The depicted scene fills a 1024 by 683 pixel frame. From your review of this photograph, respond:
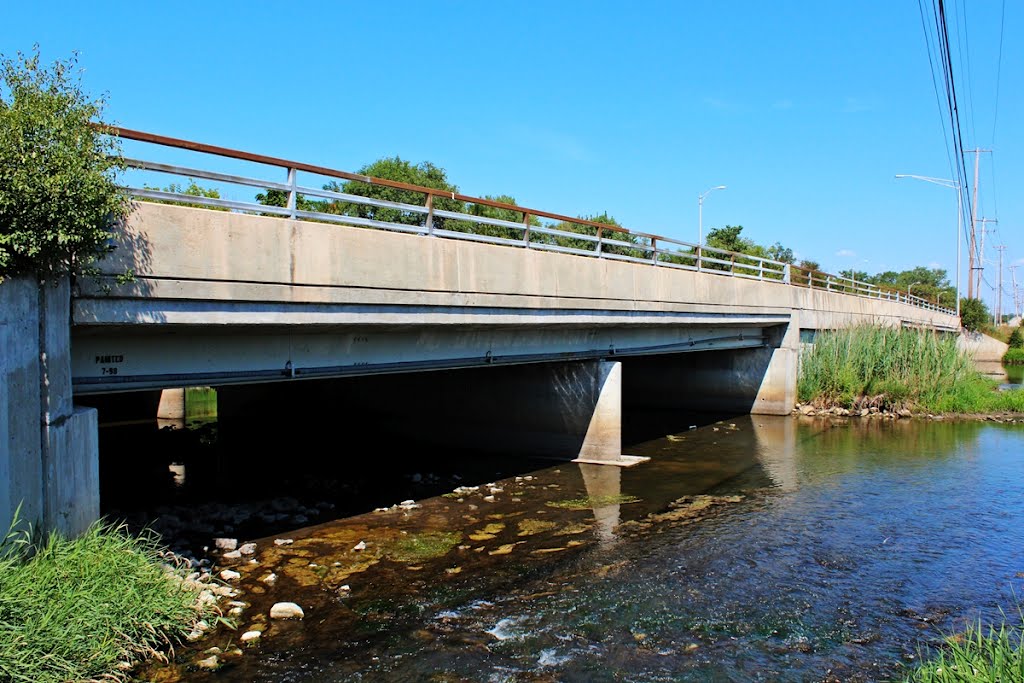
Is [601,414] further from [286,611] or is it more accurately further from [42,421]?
[42,421]

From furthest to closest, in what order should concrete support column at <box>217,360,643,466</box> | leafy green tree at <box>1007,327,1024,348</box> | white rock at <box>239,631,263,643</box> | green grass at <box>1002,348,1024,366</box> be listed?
leafy green tree at <box>1007,327,1024,348</box> < green grass at <box>1002,348,1024,366</box> < concrete support column at <box>217,360,643,466</box> < white rock at <box>239,631,263,643</box>

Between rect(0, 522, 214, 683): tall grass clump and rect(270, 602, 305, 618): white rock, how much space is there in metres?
0.65

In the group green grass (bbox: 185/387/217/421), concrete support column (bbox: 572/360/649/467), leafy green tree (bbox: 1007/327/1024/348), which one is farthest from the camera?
leafy green tree (bbox: 1007/327/1024/348)

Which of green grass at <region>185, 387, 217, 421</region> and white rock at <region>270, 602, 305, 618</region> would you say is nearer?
white rock at <region>270, 602, 305, 618</region>

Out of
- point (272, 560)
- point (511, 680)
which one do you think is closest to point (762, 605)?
point (511, 680)

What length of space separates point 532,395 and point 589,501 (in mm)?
4415

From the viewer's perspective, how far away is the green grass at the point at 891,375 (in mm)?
25391

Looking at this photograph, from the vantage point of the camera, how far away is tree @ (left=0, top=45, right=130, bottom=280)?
21.3 ft

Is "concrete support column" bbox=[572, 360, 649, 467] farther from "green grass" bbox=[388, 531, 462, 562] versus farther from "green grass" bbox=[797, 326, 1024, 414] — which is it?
"green grass" bbox=[797, 326, 1024, 414]

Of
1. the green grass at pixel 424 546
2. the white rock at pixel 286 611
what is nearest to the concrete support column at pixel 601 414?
the green grass at pixel 424 546

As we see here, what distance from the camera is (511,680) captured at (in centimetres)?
664

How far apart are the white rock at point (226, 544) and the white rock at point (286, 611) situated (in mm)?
2432

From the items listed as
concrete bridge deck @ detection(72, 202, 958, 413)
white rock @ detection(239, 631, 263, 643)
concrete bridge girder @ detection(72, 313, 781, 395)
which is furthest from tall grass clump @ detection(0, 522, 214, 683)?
concrete bridge deck @ detection(72, 202, 958, 413)

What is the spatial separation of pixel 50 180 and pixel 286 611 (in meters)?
4.82
